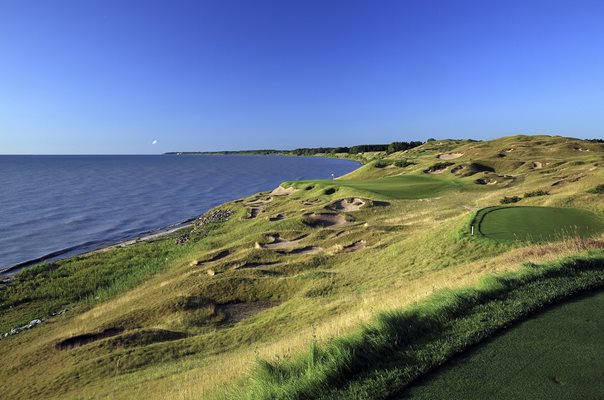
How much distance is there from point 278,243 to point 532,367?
85.3 ft

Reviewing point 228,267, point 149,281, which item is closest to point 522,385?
point 228,267

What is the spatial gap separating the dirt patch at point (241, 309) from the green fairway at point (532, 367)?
14.2 meters

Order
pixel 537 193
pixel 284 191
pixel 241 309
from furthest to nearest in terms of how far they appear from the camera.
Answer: pixel 284 191 < pixel 537 193 < pixel 241 309

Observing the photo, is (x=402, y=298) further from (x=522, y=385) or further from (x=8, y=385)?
(x=8, y=385)

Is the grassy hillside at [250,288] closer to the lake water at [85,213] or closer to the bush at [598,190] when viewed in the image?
the bush at [598,190]

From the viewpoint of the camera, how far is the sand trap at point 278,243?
1200 inches

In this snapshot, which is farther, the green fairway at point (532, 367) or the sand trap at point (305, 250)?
the sand trap at point (305, 250)

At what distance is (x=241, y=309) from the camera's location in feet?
68.2

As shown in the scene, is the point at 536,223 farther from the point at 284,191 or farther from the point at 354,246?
the point at 284,191

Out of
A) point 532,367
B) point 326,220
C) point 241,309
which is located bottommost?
point 241,309

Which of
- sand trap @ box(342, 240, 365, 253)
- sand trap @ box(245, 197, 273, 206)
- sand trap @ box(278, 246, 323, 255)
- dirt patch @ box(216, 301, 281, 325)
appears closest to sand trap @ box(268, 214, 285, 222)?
sand trap @ box(278, 246, 323, 255)

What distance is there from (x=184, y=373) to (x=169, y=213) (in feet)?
185

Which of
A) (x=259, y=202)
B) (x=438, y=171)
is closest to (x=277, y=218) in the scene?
(x=259, y=202)

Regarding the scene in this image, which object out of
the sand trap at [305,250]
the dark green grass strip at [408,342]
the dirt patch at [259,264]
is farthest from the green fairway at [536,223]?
the dirt patch at [259,264]
